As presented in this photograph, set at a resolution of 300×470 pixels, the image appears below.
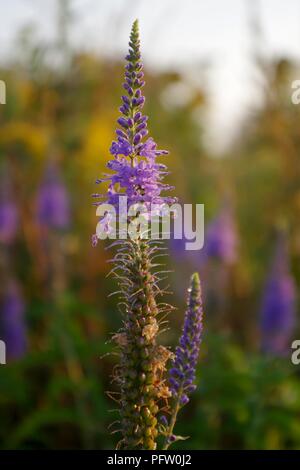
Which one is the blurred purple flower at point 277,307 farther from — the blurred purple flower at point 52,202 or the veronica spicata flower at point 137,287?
the veronica spicata flower at point 137,287

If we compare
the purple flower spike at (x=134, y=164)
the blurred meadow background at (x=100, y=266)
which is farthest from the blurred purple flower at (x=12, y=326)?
the purple flower spike at (x=134, y=164)

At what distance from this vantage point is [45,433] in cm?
605

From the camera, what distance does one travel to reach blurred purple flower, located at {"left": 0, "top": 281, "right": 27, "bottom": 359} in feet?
19.8

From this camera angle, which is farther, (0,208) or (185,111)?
(185,111)

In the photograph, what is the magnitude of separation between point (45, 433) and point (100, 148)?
408 cm

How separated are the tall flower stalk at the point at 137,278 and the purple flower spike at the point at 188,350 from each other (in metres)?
0.08

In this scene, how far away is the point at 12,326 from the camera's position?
602cm

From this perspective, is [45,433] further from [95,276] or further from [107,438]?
[95,276]

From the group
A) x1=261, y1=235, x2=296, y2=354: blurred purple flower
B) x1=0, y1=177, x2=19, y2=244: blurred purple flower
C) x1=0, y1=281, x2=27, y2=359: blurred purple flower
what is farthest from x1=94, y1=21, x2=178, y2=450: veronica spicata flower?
x1=0, y1=177, x2=19, y2=244: blurred purple flower

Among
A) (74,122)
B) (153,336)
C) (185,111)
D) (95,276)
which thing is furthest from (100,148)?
(153,336)

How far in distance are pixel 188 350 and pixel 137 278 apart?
0.37 metres

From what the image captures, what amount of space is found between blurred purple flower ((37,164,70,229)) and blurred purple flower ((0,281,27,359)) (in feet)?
3.81

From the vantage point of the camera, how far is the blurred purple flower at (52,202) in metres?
7.00

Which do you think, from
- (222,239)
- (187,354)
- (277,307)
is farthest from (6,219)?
(187,354)
